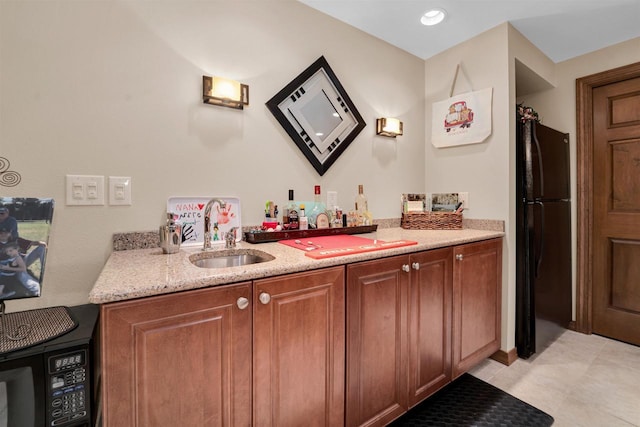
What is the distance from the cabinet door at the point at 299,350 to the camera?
1011mm

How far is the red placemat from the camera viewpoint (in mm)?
1266

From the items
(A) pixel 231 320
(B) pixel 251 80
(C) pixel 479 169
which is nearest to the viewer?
(A) pixel 231 320

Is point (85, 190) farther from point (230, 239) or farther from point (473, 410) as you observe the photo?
point (473, 410)

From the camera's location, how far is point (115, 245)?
A: 51.8 inches

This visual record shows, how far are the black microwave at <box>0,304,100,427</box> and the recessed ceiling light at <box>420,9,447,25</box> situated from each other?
2532mm

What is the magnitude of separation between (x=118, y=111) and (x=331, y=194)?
1.28m

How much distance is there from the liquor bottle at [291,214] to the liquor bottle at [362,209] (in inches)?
20.1

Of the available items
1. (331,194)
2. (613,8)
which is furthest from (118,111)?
(613,8)

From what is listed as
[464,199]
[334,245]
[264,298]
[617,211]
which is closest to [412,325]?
[334,245]

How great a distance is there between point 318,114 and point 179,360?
1.61 metres

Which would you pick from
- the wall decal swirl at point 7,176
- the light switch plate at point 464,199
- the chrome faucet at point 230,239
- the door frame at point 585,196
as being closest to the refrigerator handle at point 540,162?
the light switch plate at point 464,199

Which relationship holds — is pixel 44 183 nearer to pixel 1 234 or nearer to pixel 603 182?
pixel 1 234

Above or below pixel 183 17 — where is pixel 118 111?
below

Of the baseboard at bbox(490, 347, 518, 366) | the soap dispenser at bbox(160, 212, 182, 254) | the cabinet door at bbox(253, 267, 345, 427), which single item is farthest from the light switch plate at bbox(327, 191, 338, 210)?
the baseboard at bbox(490, 347, 518, 366)
